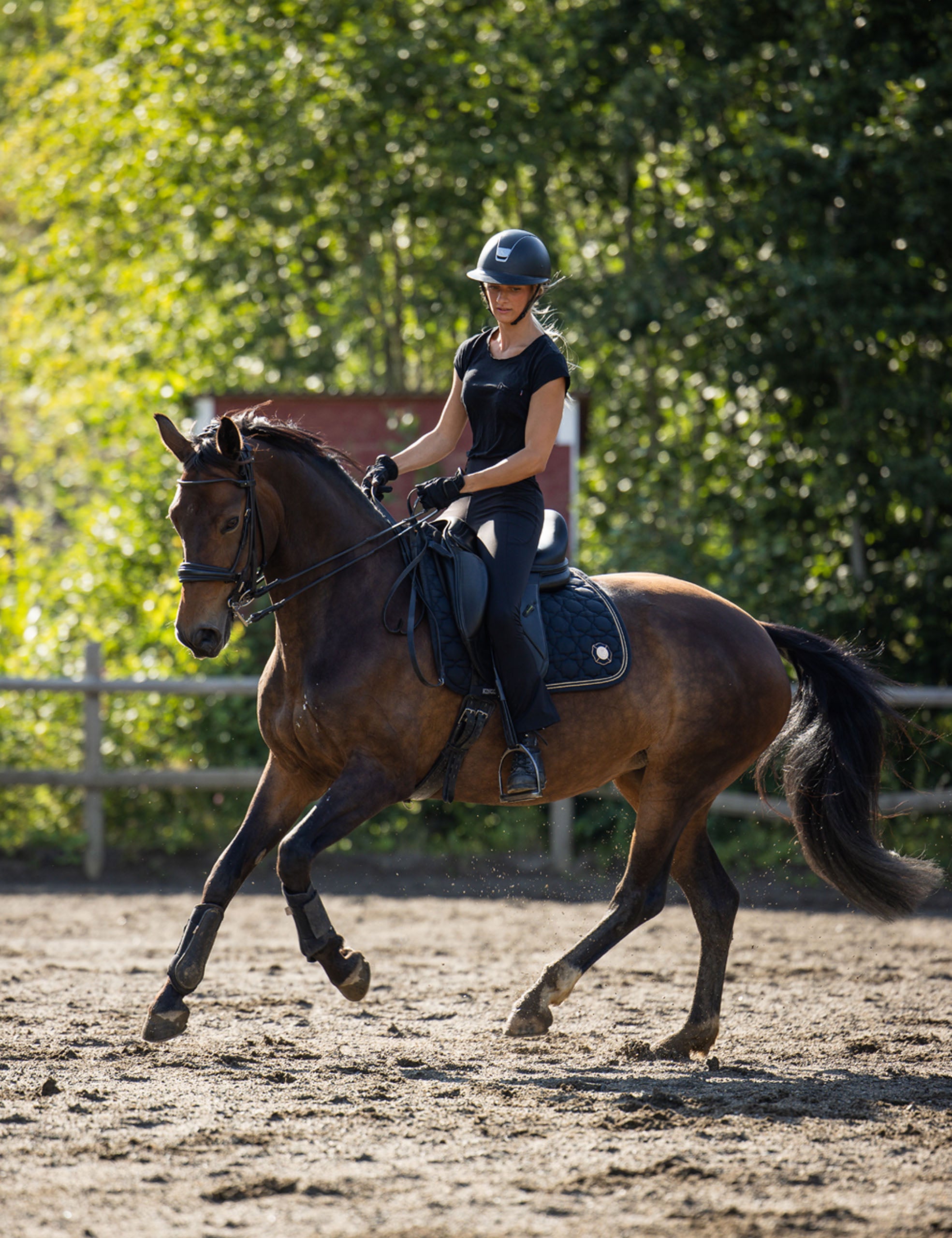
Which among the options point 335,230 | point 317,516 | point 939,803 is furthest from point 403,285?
point 317,516

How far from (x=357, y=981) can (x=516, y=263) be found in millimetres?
2648

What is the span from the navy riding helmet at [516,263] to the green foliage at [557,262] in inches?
224

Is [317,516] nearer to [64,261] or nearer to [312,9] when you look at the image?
[312,9]

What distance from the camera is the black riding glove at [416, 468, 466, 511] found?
15.2 feet

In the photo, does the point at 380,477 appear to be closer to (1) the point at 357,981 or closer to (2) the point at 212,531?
(2) the point at 212,531

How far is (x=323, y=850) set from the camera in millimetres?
4387

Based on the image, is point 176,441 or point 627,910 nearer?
point 176,441

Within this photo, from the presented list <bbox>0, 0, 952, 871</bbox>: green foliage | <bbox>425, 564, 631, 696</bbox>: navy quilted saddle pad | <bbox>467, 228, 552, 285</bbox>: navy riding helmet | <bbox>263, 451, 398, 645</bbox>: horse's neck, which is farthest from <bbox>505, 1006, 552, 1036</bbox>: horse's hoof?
<bbox>0, 0, 952, 871</bbox>: green foliage

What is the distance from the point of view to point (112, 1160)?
3.45 meters

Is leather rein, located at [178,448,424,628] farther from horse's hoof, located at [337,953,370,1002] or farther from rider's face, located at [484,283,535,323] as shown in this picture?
horse's hoof, located at [337,953,370,1002]

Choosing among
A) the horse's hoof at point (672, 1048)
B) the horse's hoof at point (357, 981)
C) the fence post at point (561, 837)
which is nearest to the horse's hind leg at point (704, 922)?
the horse's hoof at point (672, 1048)

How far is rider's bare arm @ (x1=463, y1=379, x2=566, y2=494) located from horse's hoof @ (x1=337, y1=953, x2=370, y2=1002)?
1.73 m

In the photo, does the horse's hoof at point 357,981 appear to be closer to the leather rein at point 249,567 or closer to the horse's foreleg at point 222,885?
the horse's foreleg at point 222,885

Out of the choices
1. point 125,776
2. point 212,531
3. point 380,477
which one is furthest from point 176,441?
point 125,776
